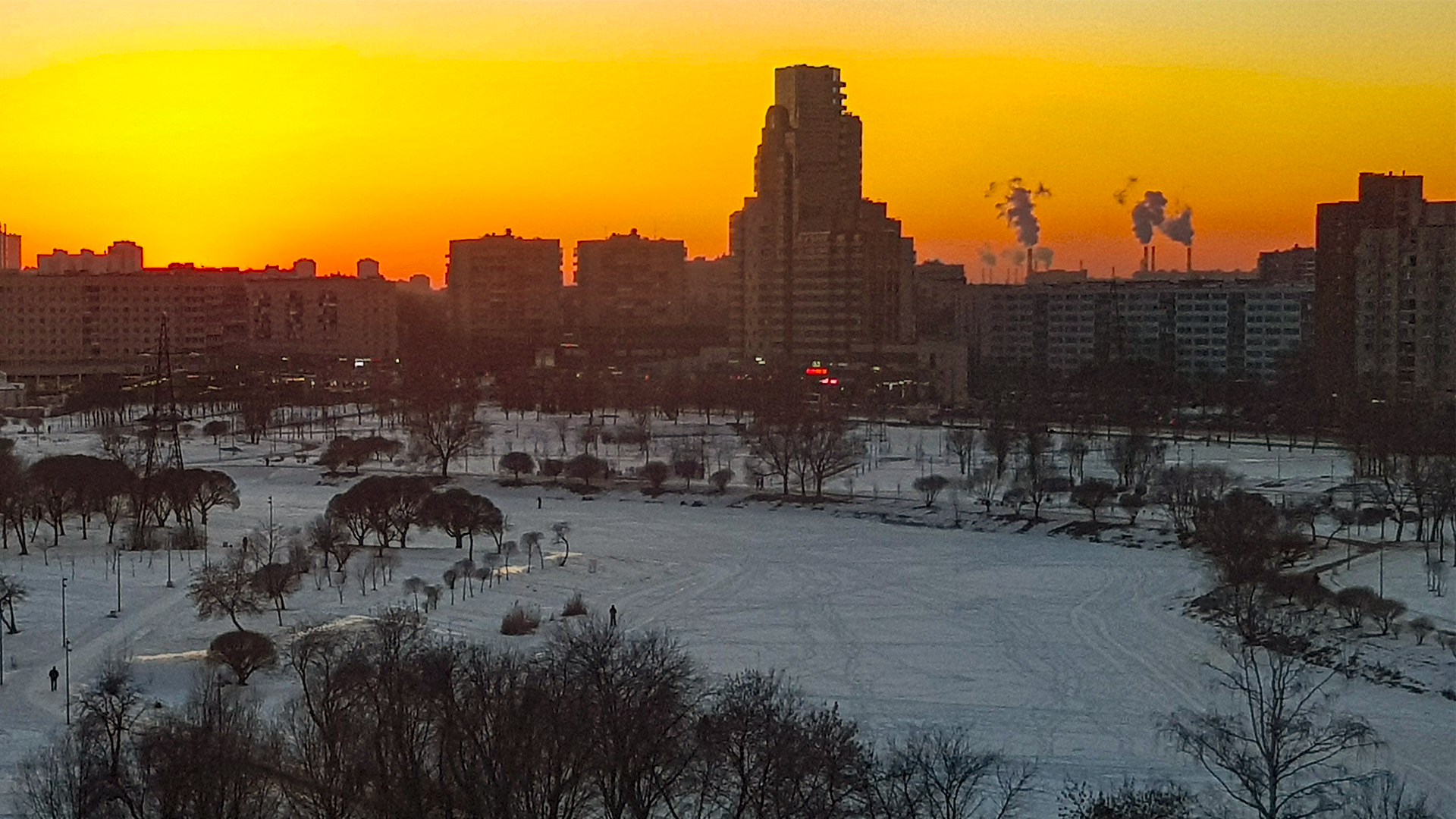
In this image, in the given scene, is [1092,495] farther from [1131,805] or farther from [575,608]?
[1131,805]

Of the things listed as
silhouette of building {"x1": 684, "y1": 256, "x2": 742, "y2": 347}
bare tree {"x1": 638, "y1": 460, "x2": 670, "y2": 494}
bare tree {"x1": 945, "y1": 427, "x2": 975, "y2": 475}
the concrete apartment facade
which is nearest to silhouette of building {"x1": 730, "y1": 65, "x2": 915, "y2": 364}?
silhouette of building {"x1": 684, "y1": 256, "x2": 742, "y2": 347}

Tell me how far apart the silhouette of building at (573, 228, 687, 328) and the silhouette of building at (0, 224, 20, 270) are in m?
28.8

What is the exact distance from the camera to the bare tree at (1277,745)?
7273 mm

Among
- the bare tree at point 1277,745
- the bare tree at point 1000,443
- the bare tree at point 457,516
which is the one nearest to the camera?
the bare tree at point 1277,745

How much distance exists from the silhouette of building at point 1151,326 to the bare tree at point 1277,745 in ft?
97.8

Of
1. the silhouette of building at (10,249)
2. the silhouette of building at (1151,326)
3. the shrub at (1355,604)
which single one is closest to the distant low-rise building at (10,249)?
the silhouette of building at (10,249)

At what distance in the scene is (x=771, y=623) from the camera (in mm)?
12648

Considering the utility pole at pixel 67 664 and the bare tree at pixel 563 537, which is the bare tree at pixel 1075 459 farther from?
the utility pole at pixel 67 664

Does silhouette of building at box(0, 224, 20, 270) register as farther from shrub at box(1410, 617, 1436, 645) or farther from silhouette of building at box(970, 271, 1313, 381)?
shrub at box(1410, 617, 1436, 645)

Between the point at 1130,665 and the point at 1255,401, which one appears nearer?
the point at 1130,665

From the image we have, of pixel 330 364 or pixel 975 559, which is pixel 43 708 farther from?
pixel 330 364

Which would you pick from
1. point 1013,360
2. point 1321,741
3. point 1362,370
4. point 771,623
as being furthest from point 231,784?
point 1013,360

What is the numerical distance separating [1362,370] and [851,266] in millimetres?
13650

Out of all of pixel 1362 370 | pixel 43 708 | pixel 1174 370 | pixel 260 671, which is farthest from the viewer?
pixel 1174 370
